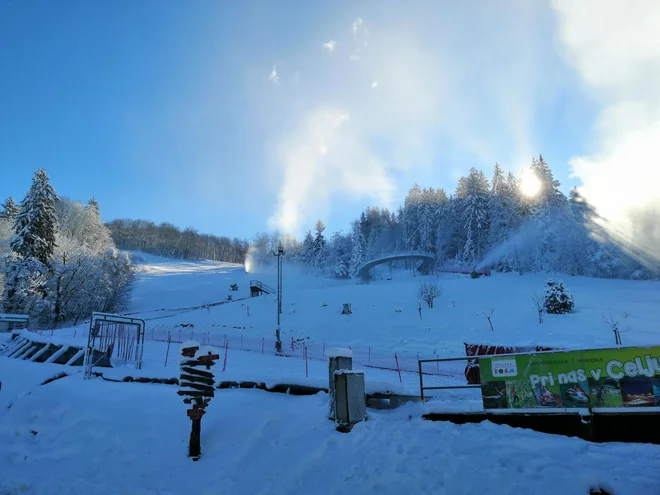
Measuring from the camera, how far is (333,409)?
802 cm

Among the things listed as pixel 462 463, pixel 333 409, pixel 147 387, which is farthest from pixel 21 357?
pixel 462 463

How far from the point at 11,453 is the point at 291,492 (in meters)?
5.93

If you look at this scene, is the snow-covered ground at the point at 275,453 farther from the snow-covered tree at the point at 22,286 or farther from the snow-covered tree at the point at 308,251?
the snow-covered tree at the point at 308,251

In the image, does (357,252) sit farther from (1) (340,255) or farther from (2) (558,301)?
(2) (558,301)

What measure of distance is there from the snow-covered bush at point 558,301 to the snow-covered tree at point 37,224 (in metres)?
50.2

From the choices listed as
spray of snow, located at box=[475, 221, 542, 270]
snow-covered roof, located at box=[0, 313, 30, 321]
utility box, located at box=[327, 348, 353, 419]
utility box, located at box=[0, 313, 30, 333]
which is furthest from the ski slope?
utility box, located at box=[327, 348, 353, 419]

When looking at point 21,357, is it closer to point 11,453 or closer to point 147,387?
point 147,387

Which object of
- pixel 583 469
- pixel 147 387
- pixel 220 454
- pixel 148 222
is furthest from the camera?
pixel 148 222

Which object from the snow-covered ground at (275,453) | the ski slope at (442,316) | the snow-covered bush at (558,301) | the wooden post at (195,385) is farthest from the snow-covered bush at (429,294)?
the wooden post at (195,385)

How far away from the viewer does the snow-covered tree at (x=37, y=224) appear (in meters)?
42.8

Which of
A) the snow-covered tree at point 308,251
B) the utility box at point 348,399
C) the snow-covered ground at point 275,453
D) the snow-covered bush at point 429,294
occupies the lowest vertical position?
the snow-covered ground at point 275,453

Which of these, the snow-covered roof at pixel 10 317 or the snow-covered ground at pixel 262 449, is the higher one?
the snow-covered roof at pixel 10 317

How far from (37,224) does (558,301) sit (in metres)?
52.6

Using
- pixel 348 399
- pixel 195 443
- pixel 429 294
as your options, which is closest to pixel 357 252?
pixel 429 294
